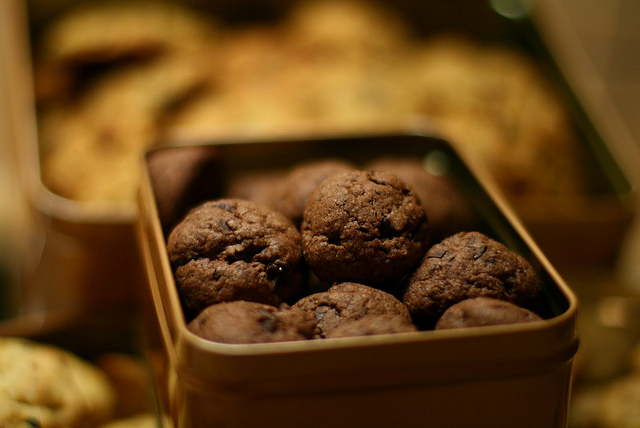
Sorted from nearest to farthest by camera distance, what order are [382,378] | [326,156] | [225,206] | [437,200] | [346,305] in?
[382,378], [346,305], [225,206], [437,200], [326,156]

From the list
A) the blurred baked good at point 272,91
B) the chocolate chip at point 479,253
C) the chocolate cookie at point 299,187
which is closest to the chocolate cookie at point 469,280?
the chocolate chip at point 479,253

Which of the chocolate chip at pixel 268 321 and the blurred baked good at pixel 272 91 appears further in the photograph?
the blurred baked good at pixel 272 91

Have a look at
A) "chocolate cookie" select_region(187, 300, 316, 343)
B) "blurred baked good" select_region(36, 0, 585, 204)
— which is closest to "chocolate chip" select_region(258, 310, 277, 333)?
"chocolate cookie" select_region(187, 300, 316, 343)

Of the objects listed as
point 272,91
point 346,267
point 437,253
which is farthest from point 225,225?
point 272,91

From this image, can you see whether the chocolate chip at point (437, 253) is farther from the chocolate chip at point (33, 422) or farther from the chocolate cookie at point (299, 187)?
the chocolate chip at point (33, 422)

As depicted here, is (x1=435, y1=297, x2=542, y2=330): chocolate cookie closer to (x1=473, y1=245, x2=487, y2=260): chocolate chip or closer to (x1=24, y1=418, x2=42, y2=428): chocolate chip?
(x1=473, y1=245, x2=487, y2=260): chocolate chip

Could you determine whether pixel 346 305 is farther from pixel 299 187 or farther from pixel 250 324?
pixel 299 187
